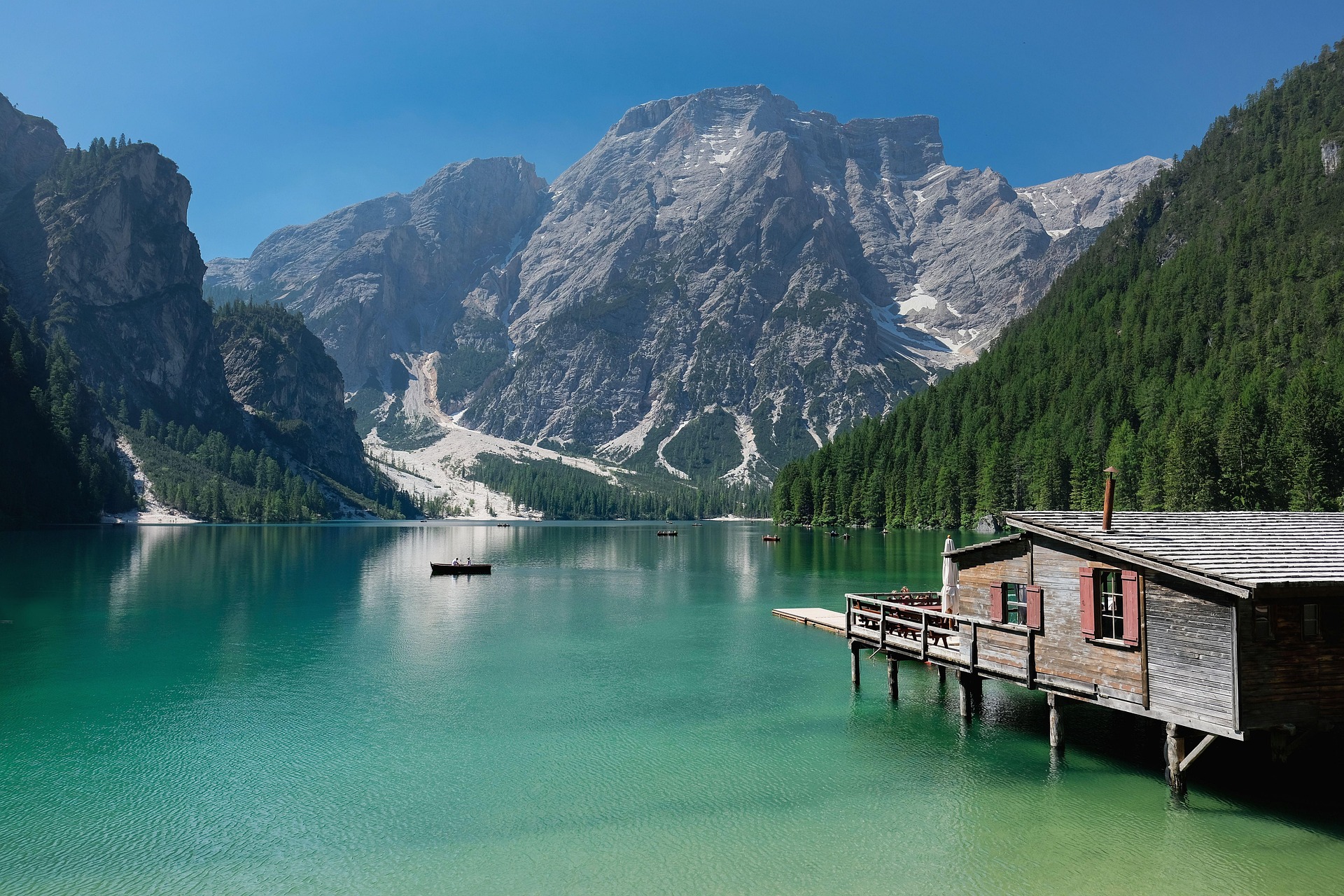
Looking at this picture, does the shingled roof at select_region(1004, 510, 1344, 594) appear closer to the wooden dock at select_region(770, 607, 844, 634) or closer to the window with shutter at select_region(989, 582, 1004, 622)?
the window with shutter at select_region(989, 582, 1004, 622)

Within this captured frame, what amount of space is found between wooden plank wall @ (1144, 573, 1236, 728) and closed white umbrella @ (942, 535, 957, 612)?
10199 mm

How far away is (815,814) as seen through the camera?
2489 centimetres

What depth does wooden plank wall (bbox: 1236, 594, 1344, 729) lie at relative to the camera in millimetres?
22641

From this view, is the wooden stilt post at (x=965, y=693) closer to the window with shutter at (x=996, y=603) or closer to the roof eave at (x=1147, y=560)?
the window with shutter at (x=996, y=603)

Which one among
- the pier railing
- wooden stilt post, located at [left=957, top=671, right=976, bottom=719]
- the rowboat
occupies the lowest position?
the rowboat

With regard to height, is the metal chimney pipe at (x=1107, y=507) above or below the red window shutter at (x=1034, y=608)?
above

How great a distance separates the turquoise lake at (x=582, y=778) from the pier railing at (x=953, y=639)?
2831 millimetres

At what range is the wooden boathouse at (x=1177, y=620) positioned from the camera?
22766 millimetres

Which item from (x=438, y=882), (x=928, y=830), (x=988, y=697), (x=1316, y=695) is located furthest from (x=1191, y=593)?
(x=438, y=882)

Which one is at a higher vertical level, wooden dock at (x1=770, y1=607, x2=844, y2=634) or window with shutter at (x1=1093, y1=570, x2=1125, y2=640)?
window with shutter at (x1=1093, y1=570, x2=1125, y2=640)

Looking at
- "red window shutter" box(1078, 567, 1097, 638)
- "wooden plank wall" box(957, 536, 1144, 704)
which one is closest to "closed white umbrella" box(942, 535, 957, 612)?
"wooden plank wall" box(957, 536, 1144, 704)

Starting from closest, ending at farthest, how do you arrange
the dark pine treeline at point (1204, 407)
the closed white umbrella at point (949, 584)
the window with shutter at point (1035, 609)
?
the window with shutter at point (1035, 609), the closed white umbrella at point (949, 584), the dark pine treeline at point (1204, 407)

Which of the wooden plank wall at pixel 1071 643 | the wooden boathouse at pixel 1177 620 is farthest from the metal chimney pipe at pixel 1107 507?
the wooden plank wall at pixel 1071 643

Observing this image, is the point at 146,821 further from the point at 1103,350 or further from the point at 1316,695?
the point at 1103,350
